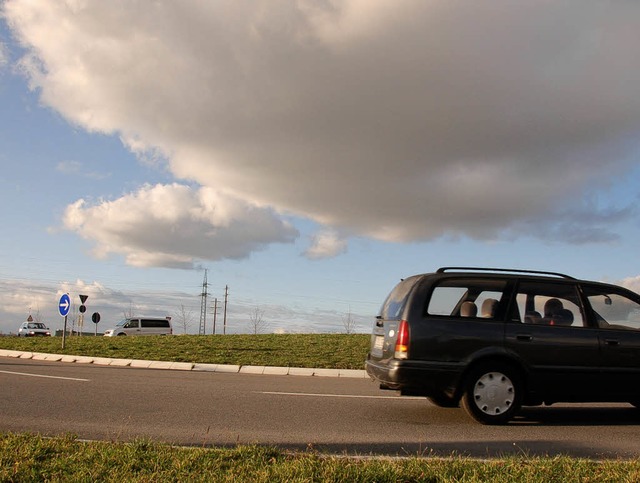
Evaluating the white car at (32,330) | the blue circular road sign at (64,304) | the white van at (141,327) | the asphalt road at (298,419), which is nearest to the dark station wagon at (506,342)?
the asphalt road at (298,419)

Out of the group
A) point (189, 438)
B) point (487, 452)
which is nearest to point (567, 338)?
point (487, 452)

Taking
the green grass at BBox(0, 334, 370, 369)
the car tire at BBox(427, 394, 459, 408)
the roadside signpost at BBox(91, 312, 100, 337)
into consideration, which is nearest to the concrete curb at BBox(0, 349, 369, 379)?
Answer: the green grass at BBox(0, 334, 370, 369)

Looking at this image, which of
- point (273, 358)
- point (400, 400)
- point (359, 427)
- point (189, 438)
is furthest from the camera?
point (273, 358)

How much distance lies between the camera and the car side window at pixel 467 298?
7.27 metres

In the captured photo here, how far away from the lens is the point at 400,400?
359 inches

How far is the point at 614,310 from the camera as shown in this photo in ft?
25.0

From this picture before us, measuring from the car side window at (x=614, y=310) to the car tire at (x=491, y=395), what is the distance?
1486 mm

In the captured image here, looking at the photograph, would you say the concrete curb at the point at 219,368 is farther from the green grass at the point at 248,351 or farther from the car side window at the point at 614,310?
the car side window at the point at 614,310

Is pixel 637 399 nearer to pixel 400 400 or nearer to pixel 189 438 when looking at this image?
pixel 400 400

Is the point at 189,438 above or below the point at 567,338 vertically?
below

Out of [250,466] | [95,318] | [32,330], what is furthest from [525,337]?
[32,330]

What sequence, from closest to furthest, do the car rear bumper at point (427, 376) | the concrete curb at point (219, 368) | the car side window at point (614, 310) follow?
the car rear bumper at point (427, 376) → the car side window at point (614, 310) → the concrete curb at point (219, 368)

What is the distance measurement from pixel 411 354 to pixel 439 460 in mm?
2257

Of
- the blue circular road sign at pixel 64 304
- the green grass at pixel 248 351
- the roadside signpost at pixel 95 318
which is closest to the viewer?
the green grass at pixel 248 351
